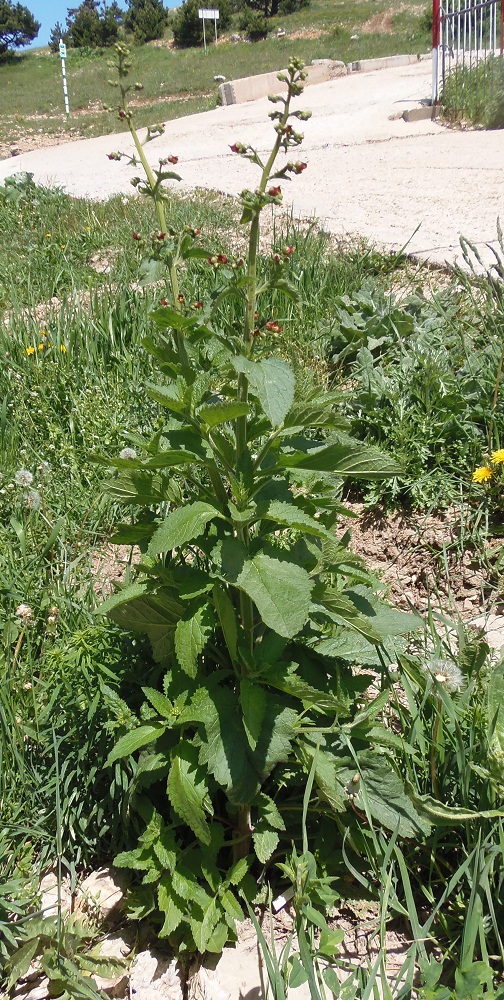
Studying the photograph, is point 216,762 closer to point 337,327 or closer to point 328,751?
point 328,751

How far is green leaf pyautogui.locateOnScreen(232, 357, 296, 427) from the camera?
1203 millimetres

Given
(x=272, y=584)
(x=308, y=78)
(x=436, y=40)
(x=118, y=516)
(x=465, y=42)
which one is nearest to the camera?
(x=272, y=584)

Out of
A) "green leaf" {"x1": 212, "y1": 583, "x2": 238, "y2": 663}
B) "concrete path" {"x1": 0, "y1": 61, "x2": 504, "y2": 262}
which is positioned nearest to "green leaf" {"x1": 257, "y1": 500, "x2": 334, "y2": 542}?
"green leaf" {"x1": 212, "y1": 583, "x2": 238, "y2": 663}

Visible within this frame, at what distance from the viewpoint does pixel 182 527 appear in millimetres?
1384

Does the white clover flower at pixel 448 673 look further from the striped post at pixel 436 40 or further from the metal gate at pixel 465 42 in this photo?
the striped post at pixel 436 40

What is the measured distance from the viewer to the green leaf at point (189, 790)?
59.2 inches

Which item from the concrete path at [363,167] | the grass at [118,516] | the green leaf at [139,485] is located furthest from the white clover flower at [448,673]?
the concrete path at [363,167]

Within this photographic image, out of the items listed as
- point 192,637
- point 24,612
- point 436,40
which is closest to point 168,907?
point 192,637

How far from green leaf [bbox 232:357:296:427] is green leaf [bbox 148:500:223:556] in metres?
0.27

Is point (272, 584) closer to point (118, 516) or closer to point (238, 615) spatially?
point (238, 615)

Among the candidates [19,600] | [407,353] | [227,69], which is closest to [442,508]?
[407,353]

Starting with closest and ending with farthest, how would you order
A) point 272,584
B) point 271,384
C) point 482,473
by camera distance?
point 271,384 < point 272,584 < point 482,473

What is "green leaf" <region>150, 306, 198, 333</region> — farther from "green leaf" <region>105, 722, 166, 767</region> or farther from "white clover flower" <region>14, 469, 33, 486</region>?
"white clover flower" <region>14, 469, 33, 486</region>

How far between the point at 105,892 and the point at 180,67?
3742 cm
